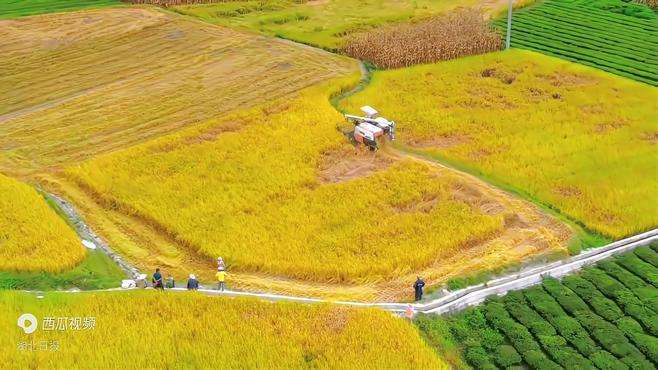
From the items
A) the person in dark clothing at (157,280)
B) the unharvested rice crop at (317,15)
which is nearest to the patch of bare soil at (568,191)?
the person in dark clothing at (157,280)

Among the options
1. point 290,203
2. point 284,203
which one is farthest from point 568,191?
point 284,203

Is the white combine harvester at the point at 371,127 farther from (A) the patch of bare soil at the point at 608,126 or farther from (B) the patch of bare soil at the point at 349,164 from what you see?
(A) the patch of bare soil at the point at 608,126

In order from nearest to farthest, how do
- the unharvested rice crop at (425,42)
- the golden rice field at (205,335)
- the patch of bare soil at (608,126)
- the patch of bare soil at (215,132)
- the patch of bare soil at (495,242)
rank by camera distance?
1. the golden rice field at (205,335)
2. the patch of bare soil at (495,242)
3. the patch of bare soil at (215,132)
4. the patch of bare soil at (608,126)
5. the unharvested rice crop at (425,42)

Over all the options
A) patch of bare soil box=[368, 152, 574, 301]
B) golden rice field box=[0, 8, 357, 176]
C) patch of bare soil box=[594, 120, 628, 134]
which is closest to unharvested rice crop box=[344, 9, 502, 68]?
golden rice field box=[0, 8, 357, 176]

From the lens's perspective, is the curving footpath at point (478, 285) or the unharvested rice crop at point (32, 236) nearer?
the curving footpath at point (478, 285)

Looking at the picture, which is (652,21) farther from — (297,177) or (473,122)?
(297,177)

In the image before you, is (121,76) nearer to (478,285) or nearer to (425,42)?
(425,42)
